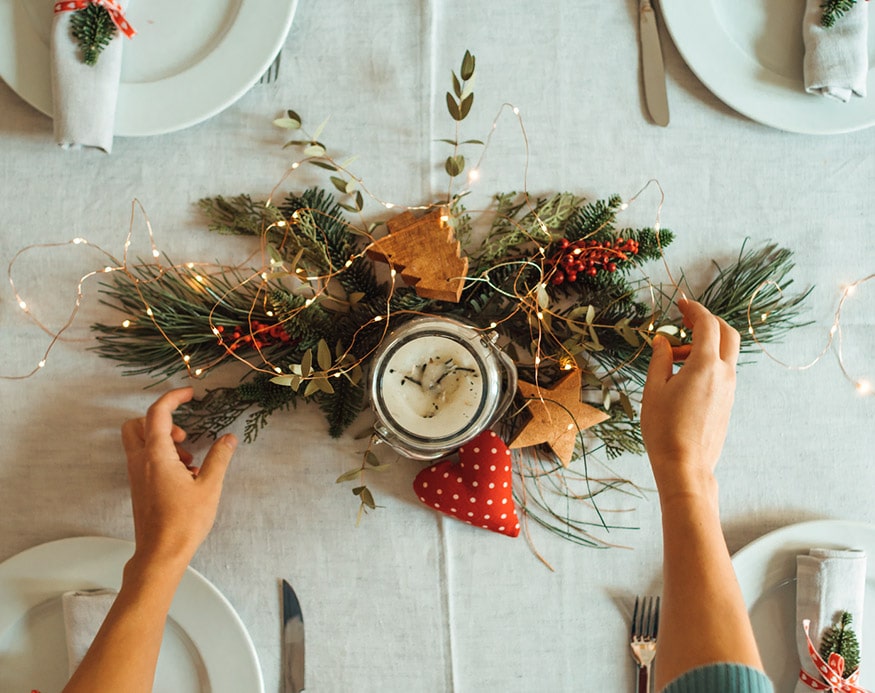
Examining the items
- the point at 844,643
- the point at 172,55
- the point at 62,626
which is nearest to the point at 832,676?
the point at 844,643

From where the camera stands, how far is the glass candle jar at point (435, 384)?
2.22 feet

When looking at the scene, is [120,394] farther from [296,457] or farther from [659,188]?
[659,188]

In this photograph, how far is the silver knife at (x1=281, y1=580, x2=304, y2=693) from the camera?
2.68ft

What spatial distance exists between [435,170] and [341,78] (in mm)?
158

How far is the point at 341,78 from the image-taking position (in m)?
0.79

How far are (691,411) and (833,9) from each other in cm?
50

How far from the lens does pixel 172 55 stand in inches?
30.2

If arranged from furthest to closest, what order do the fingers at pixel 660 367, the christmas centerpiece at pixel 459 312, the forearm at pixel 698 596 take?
the christmas centerpiece at pixel 459 312 → the fingers at pixel 660 367 → the forearm at pixel 698 596

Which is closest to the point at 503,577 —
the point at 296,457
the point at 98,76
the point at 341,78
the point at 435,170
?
the point at 296,457

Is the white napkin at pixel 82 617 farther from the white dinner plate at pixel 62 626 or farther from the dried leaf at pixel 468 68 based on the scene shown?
the dried leaf at pixel 468 68

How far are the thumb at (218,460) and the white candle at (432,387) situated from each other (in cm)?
22

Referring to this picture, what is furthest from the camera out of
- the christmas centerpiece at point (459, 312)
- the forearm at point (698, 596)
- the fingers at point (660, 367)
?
the christmas centerpiece at point (459, 312)

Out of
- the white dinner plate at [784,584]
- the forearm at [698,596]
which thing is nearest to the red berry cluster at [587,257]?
the forearm at [698,596]

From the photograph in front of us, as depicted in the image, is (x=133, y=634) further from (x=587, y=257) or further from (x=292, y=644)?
(x=587, y=257)
